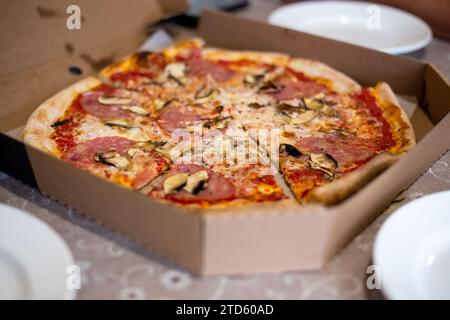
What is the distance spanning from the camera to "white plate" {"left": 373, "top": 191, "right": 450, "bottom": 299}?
2.96ft

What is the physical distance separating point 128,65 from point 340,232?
1.08m

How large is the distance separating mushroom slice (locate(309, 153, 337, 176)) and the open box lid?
834mm

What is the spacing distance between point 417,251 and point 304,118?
66 cm

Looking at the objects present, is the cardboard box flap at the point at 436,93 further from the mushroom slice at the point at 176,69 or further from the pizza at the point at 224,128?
the mushroom slice at the point at 176,69

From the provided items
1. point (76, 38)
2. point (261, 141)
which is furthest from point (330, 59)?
point (76, 38)

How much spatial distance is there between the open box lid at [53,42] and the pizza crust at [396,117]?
0.89m

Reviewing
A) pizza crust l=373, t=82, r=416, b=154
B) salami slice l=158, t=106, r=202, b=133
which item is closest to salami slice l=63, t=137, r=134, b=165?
salami slice l=158, t=106, r=202, b=133

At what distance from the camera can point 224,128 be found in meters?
1.52

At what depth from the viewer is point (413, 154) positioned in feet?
3.78

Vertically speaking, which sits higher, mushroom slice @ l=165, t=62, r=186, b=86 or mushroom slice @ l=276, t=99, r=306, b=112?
mushroom slice @ l=165, t=62, r=186, b=86

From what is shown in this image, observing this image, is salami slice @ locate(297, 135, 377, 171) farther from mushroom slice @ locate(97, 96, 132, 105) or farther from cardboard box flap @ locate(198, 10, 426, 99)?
mushroom slice @ locate(97, 96, 132, 105)

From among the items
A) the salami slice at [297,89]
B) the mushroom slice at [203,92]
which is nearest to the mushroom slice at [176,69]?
the mushroom slice at [203,92]

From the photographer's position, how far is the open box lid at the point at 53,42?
1520 mm
